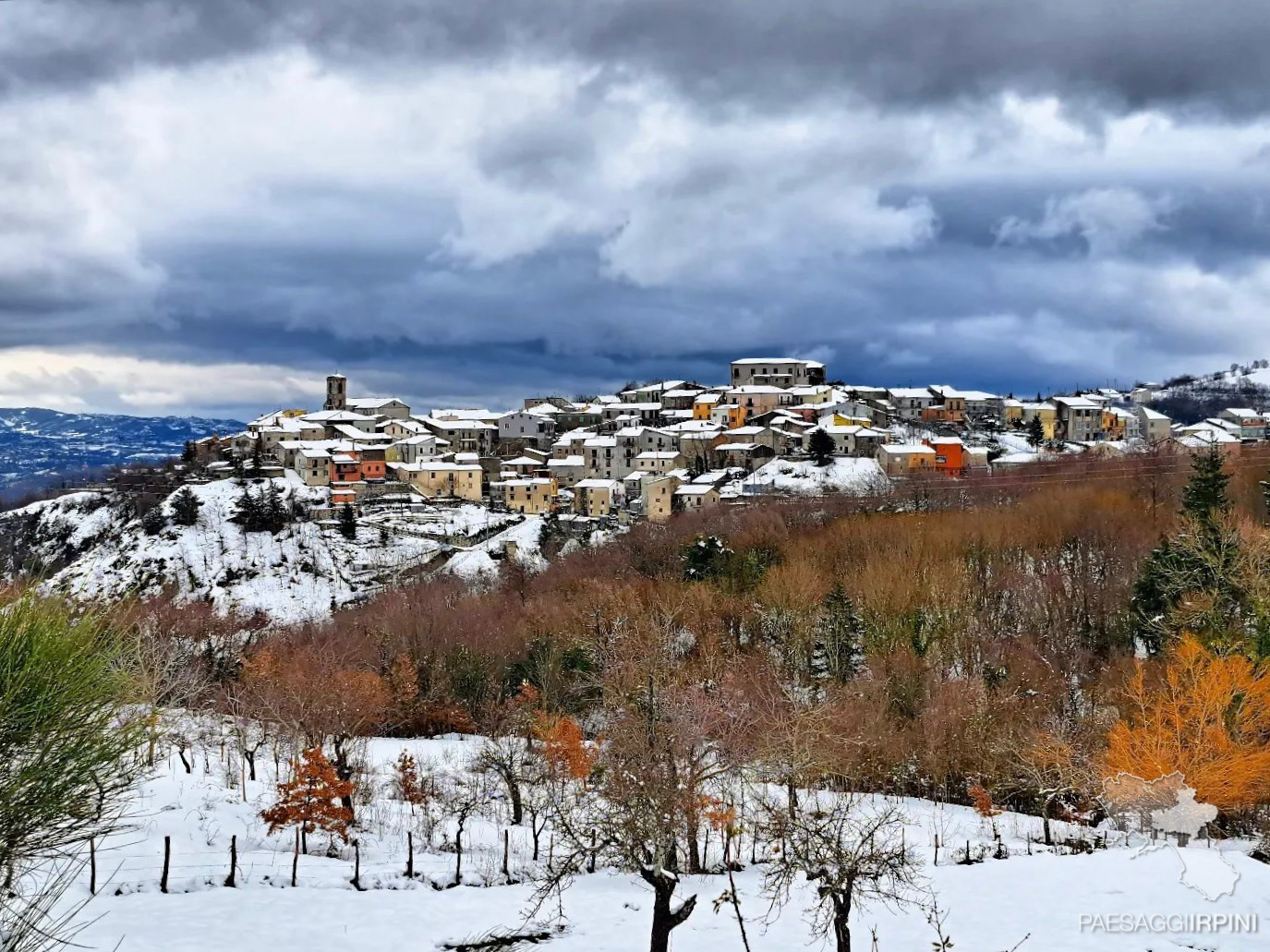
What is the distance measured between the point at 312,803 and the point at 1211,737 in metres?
20.9

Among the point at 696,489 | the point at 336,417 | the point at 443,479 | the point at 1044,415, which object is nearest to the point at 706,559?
the point at 696,489

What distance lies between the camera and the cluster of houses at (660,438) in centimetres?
7994

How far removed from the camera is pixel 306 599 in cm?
6794

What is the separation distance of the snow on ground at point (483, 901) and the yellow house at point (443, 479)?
222 ft

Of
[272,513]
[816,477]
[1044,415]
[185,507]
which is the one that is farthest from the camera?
[1044,415]

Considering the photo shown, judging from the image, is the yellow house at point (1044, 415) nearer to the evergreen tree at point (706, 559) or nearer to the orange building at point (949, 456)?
the orange building at point (949, 456)

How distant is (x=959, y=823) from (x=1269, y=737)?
830cm

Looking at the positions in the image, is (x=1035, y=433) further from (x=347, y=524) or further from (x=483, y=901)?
(x=483, y=901)

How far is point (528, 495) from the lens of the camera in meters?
83.9

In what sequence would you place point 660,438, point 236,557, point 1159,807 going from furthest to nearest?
point 660,438 → point 236,557 → point 1159,807

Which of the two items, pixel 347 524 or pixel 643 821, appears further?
pixel 347 524

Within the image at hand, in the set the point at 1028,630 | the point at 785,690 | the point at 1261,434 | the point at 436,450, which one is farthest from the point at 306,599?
the point at 1261,434

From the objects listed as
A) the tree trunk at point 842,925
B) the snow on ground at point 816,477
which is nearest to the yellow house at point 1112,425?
the snow on ground at point 816,477

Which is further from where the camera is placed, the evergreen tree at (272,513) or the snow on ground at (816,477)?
the evergreen tree at (272,513)
